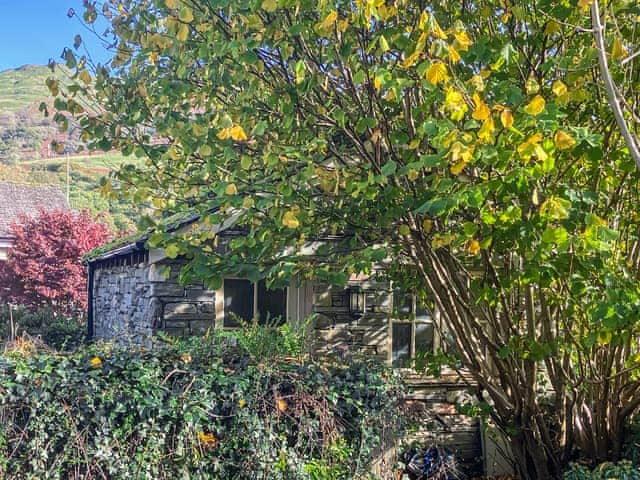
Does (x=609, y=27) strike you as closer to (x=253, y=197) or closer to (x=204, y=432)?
(x=253, y=197)

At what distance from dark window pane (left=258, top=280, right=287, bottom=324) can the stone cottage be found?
0.04 feet

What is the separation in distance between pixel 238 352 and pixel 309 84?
92.9 inches

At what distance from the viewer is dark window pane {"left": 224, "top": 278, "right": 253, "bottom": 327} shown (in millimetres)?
8781

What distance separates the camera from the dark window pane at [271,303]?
8.91 metres

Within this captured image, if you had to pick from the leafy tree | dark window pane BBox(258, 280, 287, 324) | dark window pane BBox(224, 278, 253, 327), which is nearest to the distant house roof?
dark window pane BBox(224, 278, 253, 327)

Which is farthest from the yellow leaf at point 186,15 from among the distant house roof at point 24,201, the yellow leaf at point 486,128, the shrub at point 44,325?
the distant house roof at point 24,201

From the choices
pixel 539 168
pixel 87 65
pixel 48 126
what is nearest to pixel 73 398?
pixel 87 65

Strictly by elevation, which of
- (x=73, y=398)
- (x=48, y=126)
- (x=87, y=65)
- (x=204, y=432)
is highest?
(x=48, y=126)

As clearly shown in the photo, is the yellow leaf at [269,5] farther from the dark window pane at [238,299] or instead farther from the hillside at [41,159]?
the hillside at [41,159]

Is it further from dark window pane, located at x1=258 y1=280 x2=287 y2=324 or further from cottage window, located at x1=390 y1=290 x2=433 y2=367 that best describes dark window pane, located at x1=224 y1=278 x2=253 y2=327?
cottage window, located at x1=390 y1=290 x2=433 y2=367

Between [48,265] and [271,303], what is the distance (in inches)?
426

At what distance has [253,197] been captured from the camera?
471cm

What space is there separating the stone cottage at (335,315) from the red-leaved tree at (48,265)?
31.4 ft

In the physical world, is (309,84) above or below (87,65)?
below
